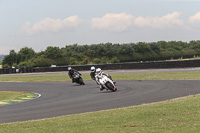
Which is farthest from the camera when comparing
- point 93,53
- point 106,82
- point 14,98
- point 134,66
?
point 93,53

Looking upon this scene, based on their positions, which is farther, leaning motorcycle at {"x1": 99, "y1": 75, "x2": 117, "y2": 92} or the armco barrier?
the armco barrier

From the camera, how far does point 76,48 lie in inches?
3954

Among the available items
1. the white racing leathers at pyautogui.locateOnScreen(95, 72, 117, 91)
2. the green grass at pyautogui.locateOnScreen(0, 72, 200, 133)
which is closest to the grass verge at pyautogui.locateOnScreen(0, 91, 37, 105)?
the white racing leathers at pyautogui.locateOnScreen(95, 72, 117, 91)

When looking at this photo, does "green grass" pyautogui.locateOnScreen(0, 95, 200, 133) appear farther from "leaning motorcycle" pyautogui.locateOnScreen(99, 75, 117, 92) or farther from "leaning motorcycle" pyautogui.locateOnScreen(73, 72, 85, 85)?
"leaning motorcycle" pyautogui.locateOnScreen(73, 72, 85, 85)

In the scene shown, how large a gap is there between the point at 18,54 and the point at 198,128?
95900 millimetres

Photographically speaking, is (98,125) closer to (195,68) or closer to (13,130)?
(13,130)

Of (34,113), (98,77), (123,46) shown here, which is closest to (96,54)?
(123,46)

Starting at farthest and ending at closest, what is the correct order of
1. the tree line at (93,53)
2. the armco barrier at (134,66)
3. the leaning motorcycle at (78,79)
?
1. the tree line at (93,53)
2. the armco barrier at (134,66)
3. the leaning motorcycle at (78,79)

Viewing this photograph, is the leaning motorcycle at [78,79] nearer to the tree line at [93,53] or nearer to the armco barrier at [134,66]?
the armco barrier at [134,66]

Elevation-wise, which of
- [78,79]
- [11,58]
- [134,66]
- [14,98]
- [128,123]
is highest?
[11,58]

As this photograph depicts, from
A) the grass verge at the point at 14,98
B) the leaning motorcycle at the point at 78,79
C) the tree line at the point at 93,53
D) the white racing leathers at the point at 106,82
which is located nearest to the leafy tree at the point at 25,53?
the tree line at the point at 93,53

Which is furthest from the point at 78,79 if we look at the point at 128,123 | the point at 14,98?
the point at 128,123

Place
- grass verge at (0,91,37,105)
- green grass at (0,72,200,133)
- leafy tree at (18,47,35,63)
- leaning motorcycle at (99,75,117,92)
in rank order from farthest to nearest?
leafy tree at (18,47,35,63), leaning motorcycle at (99,75,117,92), grass verge at (0,91,37,105), green grass at (0,72,200,133)

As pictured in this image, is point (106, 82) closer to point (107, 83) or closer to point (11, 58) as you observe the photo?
point (107, 83)
